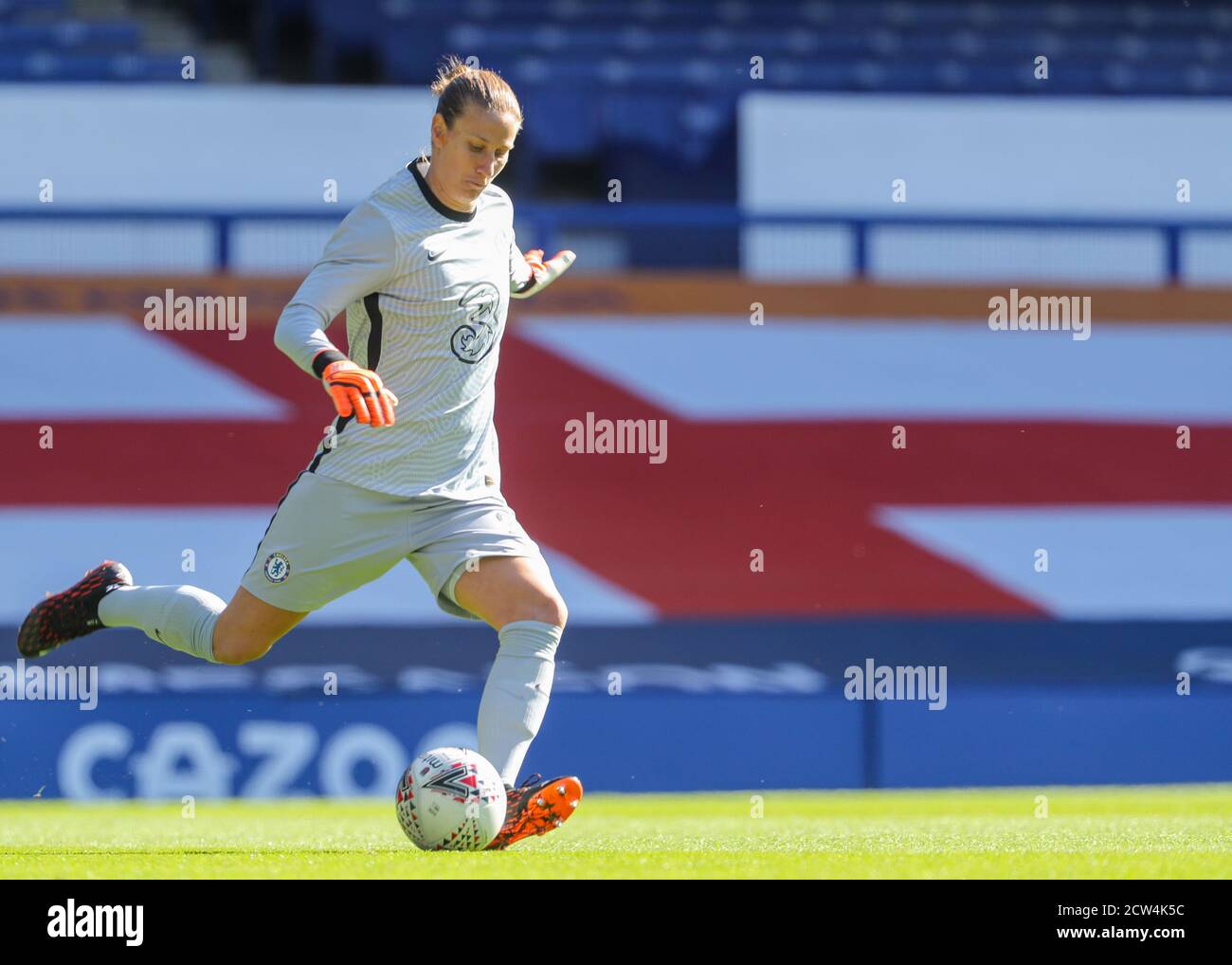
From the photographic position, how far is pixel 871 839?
436 centimetres

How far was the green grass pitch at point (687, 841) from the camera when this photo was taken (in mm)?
3410

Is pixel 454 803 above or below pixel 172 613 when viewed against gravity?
below

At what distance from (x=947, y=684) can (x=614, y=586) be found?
1538 millimetres

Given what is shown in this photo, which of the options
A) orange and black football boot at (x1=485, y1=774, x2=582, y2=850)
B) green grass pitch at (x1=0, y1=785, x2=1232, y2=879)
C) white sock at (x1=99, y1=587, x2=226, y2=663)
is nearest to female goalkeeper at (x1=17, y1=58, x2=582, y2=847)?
orange and black football boot at (x1=485, y1=774, x2=582, y2=850)

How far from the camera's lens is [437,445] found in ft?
13.5

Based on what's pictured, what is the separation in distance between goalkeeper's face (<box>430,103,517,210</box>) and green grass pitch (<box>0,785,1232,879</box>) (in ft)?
4.73

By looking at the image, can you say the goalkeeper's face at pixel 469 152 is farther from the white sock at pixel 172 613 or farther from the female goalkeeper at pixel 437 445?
the white sock at pixel 172 613

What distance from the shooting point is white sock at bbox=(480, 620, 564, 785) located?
3912 millimetres

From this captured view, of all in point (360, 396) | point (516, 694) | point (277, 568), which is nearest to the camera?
point (360, 396)

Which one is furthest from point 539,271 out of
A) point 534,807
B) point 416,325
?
point 534,807

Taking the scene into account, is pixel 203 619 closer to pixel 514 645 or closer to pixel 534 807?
pixel 514 645

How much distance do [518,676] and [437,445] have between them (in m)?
0.56

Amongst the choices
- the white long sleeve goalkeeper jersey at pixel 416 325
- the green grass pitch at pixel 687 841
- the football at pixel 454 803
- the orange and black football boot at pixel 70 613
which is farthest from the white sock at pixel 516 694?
the orange and black football boot at pixel 70 613

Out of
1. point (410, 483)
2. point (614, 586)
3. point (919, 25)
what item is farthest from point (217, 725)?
point (919, 25)
